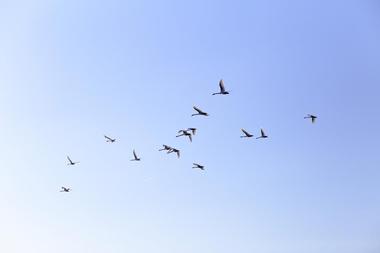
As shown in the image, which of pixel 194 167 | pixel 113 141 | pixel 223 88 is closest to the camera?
pixel 223 88

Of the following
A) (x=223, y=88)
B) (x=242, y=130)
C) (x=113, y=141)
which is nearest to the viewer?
(x=223, y=88)

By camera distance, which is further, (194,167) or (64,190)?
(64,190)

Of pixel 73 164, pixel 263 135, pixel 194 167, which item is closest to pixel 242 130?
pixel 263 135

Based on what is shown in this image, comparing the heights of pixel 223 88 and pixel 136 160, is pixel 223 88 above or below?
above

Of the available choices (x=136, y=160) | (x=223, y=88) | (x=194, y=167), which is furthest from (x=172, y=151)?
(x=223, y=88)

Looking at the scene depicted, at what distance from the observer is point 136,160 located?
132625mm

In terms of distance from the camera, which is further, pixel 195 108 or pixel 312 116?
pixel 312 116

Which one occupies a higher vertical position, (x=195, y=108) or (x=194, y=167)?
(x=195, y=108)

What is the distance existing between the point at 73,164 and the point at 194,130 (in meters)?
33.1

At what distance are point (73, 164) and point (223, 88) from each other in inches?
1904

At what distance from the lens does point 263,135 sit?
392ft

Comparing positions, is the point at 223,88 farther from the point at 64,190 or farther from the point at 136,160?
the point at 64,190

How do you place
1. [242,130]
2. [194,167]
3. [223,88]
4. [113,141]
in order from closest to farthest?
[223,88]
[242,130]
[194,167]
[113,141]

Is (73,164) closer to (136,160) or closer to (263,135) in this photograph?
(136,160)
